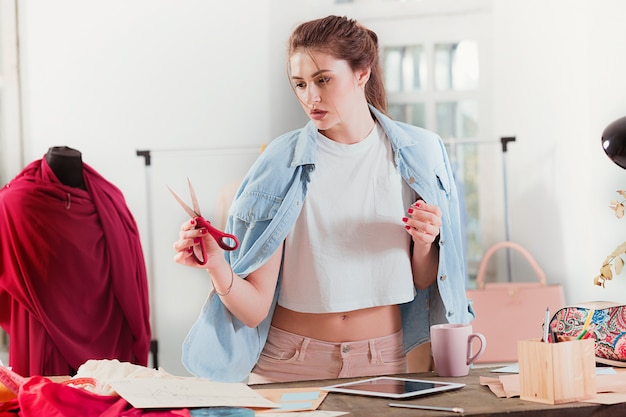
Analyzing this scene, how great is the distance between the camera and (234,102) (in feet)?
12.7

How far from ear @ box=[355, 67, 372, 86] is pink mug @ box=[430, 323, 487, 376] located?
675 millimetres

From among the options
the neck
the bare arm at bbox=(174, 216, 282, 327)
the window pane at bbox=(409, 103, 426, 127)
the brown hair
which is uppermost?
the window pane at bbox=(409, 103, 426, 127)

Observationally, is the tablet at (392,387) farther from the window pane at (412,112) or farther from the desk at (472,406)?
the window pane at (412,112)

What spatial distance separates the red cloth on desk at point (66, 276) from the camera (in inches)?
117

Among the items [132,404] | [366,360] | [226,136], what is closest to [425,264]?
[366,360]

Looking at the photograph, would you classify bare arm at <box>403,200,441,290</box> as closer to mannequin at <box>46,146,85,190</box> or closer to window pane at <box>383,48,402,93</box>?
mannequin at <box>46,146,85,190</box>

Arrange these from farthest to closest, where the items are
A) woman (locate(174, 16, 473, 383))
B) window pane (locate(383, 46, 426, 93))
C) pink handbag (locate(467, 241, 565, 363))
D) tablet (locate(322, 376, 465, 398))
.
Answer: window pane (locate(383, 46, 426, 93))
pink handbag (locate(467, 241, 565, 363))
woman (locate(174, 16, 473, 383))
tablet (locate(322, 376, 465, 398))

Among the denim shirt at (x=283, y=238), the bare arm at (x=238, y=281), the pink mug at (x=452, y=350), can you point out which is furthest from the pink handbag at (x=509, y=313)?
the pink mug at (x=452, y=350)

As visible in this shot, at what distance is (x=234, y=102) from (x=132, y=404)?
9.46 ft

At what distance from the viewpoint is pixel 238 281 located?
1.66 metres

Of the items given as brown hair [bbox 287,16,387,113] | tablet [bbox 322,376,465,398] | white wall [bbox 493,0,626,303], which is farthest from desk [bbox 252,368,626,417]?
white wall [bbox 493,0,626,303]

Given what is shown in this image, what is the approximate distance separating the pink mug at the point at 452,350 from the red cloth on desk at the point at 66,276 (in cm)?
198

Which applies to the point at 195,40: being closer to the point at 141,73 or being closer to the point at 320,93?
the point at 141,73

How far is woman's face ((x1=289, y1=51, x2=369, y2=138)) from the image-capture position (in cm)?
178
